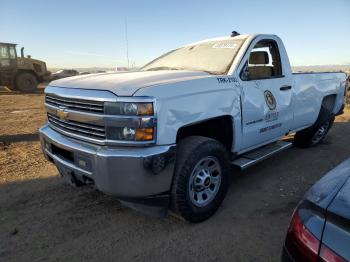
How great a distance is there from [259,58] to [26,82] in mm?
18857

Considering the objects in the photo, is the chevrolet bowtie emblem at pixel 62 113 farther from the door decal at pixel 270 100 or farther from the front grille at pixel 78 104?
the door decal at pixel 270 100

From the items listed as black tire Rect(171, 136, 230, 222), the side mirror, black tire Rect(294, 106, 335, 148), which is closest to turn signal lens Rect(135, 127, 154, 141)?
black tire Rect(171, 136, 230, 222)

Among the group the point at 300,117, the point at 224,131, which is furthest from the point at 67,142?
the point at 300,117

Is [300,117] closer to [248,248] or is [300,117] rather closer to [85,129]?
[248,248]

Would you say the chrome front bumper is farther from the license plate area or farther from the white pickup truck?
the license plate area

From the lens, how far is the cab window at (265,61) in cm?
430

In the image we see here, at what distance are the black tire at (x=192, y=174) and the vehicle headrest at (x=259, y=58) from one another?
1.47m

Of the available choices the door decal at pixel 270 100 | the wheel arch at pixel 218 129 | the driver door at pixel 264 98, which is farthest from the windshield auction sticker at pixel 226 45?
the wheel arch at pixel 218 129

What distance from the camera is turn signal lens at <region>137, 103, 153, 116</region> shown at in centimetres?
277

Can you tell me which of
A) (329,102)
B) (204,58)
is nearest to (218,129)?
(204,58)

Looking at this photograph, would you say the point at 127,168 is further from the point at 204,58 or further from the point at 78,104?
the point at 204,58

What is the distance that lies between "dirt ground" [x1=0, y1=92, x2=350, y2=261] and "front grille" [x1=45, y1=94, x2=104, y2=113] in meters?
1.19

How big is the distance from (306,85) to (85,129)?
354 centimetres

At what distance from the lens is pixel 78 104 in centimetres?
312
